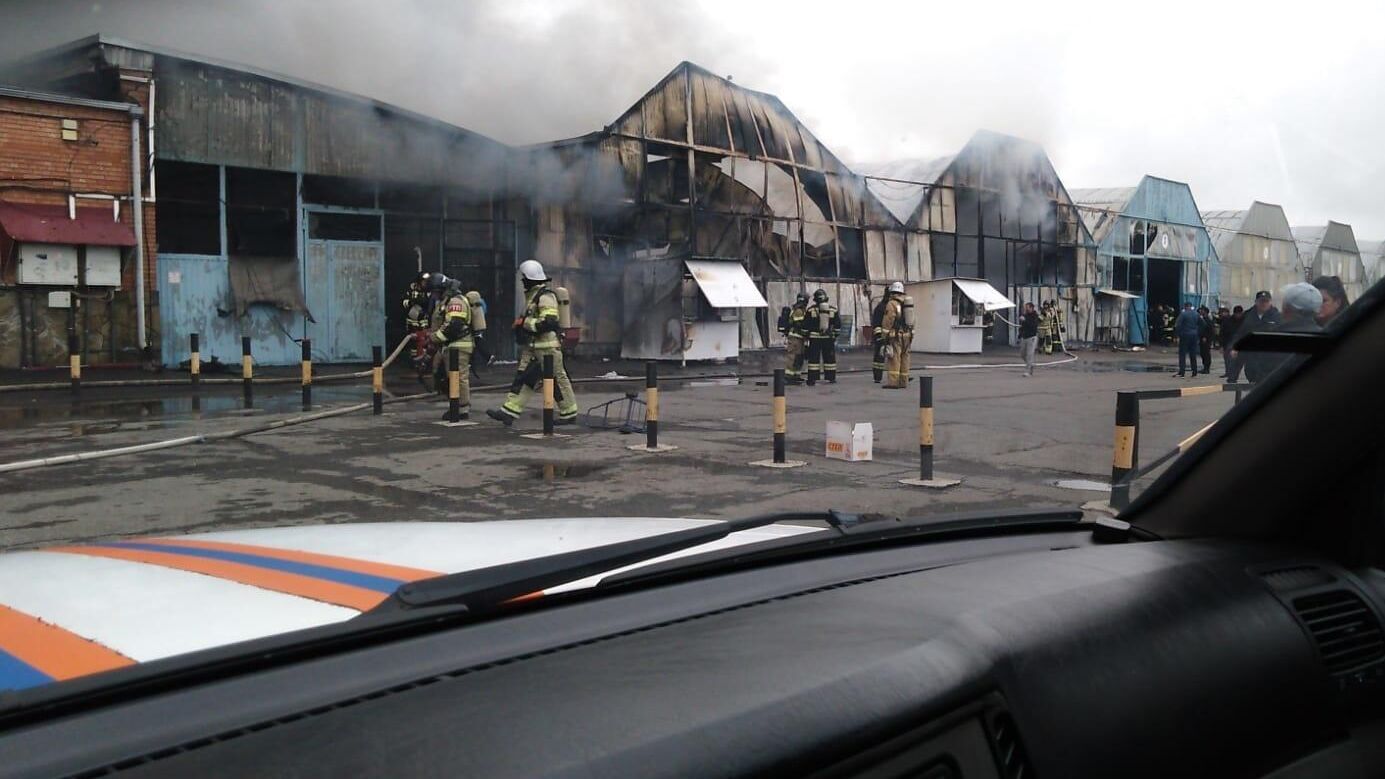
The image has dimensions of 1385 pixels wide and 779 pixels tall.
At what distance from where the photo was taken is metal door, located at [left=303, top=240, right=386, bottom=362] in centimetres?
1984

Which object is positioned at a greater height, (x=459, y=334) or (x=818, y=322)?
(x=818, y=322)

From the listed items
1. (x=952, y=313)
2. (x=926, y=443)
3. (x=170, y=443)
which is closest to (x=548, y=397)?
(x=170, y=443)

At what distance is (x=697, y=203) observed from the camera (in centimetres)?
2422

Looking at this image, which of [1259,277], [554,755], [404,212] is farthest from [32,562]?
[404,212]

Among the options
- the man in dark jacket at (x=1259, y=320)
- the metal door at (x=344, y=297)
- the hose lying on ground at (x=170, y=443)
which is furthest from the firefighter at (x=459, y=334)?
the man in dark jacket at (x=1259, y=320)

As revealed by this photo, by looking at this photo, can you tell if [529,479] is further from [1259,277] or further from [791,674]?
[791,674]

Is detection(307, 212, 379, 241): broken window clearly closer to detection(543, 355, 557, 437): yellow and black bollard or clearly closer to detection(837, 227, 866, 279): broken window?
detection(543, 355, 557, 437): yellow and black bollard

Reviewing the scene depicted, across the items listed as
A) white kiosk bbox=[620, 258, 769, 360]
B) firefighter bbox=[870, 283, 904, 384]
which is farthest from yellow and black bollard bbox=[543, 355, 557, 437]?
white kiosk bbox=[620, 258, 769, 360]

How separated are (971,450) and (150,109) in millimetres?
15213

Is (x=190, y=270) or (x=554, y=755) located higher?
(x=190, y=270)

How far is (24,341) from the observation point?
54.6ft

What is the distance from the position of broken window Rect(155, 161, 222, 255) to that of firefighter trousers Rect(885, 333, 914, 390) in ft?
40.4

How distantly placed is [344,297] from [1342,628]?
792 inches

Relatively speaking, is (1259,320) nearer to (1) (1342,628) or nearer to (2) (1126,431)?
(1) (1342,628)
